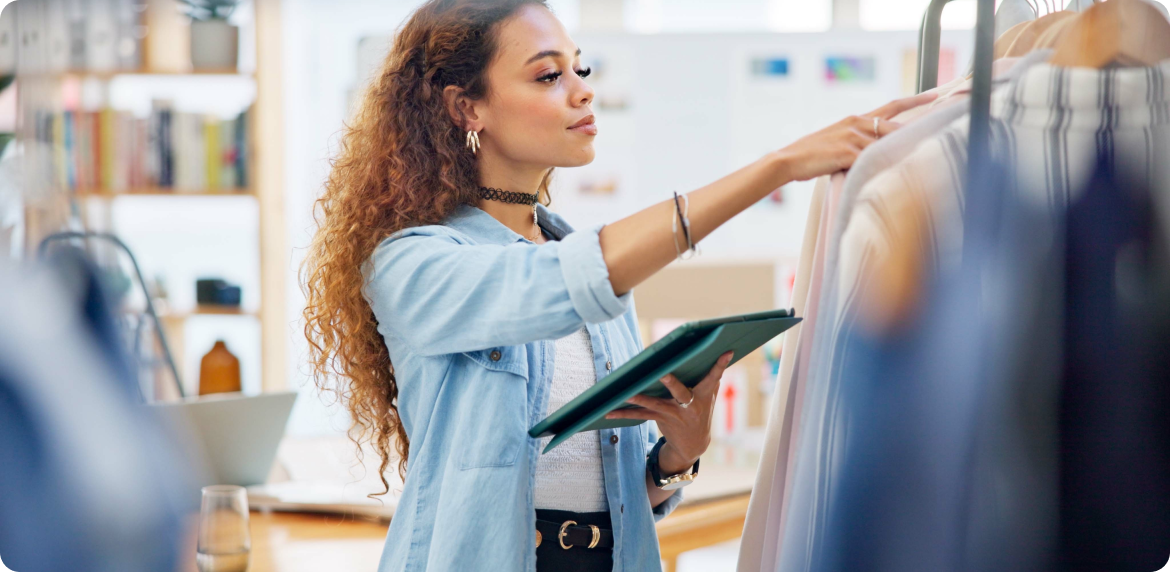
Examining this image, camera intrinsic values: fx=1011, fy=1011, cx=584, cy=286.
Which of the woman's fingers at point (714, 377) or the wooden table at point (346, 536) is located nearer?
the woman's fingers at point (714, 377)

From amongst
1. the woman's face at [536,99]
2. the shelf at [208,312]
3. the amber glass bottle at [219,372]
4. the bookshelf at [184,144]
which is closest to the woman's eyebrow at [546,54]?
the woman's face at [536,99]

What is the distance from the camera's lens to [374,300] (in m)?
1.23

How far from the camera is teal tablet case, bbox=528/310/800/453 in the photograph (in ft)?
2.96

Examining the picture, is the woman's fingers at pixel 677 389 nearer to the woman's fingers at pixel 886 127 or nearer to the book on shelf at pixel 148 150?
the woman's fingers at pixel 886 127

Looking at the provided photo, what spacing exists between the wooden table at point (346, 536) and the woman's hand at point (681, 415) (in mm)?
368

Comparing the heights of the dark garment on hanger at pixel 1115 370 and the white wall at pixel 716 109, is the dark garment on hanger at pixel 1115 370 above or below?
below

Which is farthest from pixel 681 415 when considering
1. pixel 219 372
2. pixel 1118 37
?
pixel 219 372

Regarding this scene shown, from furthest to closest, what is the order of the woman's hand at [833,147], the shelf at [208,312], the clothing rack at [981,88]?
the shelf at [208,312], the woman's hand at [833,147], the clothing rack at [981,88]

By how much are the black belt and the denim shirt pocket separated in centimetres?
11

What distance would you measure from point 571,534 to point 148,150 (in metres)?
3.14

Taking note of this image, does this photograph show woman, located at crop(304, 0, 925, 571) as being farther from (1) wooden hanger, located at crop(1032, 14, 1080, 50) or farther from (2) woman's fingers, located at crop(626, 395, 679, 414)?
(1) wooden hanger, located at crop(1032, 14, 1080, 50)

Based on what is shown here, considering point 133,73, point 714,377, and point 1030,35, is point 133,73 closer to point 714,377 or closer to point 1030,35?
point 714,377

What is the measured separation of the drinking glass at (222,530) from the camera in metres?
1.38

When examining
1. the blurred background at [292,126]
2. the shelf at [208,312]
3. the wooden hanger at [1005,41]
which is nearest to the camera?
the wooden hanger at [1005,41]
